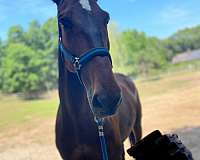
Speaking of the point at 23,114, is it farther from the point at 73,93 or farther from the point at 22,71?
the point at 22,71

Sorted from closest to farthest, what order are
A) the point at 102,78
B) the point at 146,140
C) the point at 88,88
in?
the point at 146,140 → the point at 102,78 → the point at 88,88

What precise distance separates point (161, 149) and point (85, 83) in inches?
41.1

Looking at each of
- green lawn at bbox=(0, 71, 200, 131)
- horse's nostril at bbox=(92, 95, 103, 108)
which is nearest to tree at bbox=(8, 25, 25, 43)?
green lawn at bbox=(0, 71, 200, 131)

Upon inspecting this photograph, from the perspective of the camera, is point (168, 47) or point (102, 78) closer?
point (102, 78)

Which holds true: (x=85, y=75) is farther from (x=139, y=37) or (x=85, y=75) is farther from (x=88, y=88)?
(x=139, y=37)

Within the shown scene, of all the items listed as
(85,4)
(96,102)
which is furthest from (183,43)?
(96,102)

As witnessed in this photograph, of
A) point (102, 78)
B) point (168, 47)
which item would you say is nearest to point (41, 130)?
point (102, 78)

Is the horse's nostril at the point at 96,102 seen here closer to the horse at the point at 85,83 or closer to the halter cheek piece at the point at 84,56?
the horse at the point at 85,83

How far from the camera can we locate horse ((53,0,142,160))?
1.97 meters

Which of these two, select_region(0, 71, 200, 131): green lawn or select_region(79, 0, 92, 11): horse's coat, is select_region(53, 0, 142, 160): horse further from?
select_region(0, 71, 200, 131): green lawn

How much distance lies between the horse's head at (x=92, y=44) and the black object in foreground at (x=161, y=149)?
73 cm

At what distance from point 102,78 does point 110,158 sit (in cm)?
92

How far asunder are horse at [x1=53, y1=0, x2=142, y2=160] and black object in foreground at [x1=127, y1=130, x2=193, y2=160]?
2.38 feet

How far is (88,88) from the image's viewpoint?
211 centimetres
